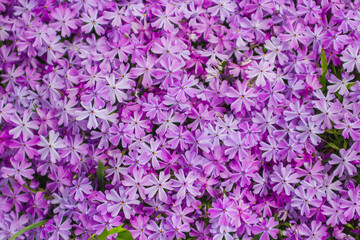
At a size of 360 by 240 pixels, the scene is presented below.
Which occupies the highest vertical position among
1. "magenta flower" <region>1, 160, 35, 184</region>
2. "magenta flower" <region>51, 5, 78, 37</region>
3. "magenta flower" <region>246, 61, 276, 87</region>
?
"magenta flower" <region>51, 5, 78, 37</region>

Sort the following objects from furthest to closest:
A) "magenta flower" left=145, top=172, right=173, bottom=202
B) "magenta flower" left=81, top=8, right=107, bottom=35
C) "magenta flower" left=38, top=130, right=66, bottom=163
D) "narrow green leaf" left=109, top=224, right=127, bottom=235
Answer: "magenta flower" left=81, top=8, right=107, bottom=35, "magenta flower" left=38, top=130, right=66, bottom=163, "magenta flower" left=145, top=172, right=173, bottom=202, "narrow green leaf" left=109, top=224, right=127, bottom=235

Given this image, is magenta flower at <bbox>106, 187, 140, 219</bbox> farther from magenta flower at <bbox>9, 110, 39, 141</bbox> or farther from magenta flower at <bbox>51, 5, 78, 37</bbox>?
magenta flower at <bbox>51, 5, 78, 37</bbox>

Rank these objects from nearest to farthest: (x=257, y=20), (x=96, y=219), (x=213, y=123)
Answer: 1. (x=96, y=219)
2. (x=213, y=123)
3. (x=257, y=20)

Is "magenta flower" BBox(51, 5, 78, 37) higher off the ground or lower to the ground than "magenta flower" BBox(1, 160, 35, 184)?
higher

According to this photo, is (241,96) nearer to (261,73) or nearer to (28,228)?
(261,73)

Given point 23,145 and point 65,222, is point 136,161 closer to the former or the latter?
point 65,222

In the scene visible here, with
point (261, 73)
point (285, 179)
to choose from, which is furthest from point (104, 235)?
point (261, 73)

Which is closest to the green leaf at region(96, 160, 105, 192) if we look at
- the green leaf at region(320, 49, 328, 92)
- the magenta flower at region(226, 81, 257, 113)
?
the magenta flower at region(226, 81, 257, 113)

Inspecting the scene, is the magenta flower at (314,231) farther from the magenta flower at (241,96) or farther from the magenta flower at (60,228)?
the magenta flower at (60,228)

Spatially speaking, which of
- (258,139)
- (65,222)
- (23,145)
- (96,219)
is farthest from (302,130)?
(23,145)
